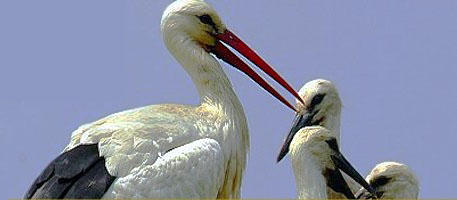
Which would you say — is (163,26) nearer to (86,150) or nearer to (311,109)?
(86,150)

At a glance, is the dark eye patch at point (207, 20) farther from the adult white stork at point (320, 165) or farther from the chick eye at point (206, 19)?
the adult white stork at point (320, 165)

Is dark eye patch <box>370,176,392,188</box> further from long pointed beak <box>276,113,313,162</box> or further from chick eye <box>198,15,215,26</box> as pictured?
chick eye <box>198,15,215,26</box>

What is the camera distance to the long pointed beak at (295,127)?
1354 cm

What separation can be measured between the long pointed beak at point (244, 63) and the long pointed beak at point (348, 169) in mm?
894

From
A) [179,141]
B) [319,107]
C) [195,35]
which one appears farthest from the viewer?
[319,107]

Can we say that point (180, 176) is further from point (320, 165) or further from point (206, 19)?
point (320, 165)

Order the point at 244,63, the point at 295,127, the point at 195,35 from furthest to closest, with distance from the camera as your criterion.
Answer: the point at 295,127, the point at 244,63, the point at 195,35

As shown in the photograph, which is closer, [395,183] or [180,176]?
[180,176]

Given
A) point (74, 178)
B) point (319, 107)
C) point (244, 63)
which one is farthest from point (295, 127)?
point (74, 178)

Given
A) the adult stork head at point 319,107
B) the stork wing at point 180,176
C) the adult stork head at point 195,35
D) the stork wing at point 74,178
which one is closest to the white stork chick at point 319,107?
the adult stork head at point 319,107

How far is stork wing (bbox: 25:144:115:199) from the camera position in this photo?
10.3 metres

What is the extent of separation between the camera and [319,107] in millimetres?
13812

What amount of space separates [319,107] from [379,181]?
1.12m

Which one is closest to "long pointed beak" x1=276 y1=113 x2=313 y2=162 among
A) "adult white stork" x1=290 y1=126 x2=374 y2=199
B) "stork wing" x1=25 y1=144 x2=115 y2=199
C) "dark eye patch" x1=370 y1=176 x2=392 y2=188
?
"adult white stork" x1=290 y1=126 x2=374 y2=199
